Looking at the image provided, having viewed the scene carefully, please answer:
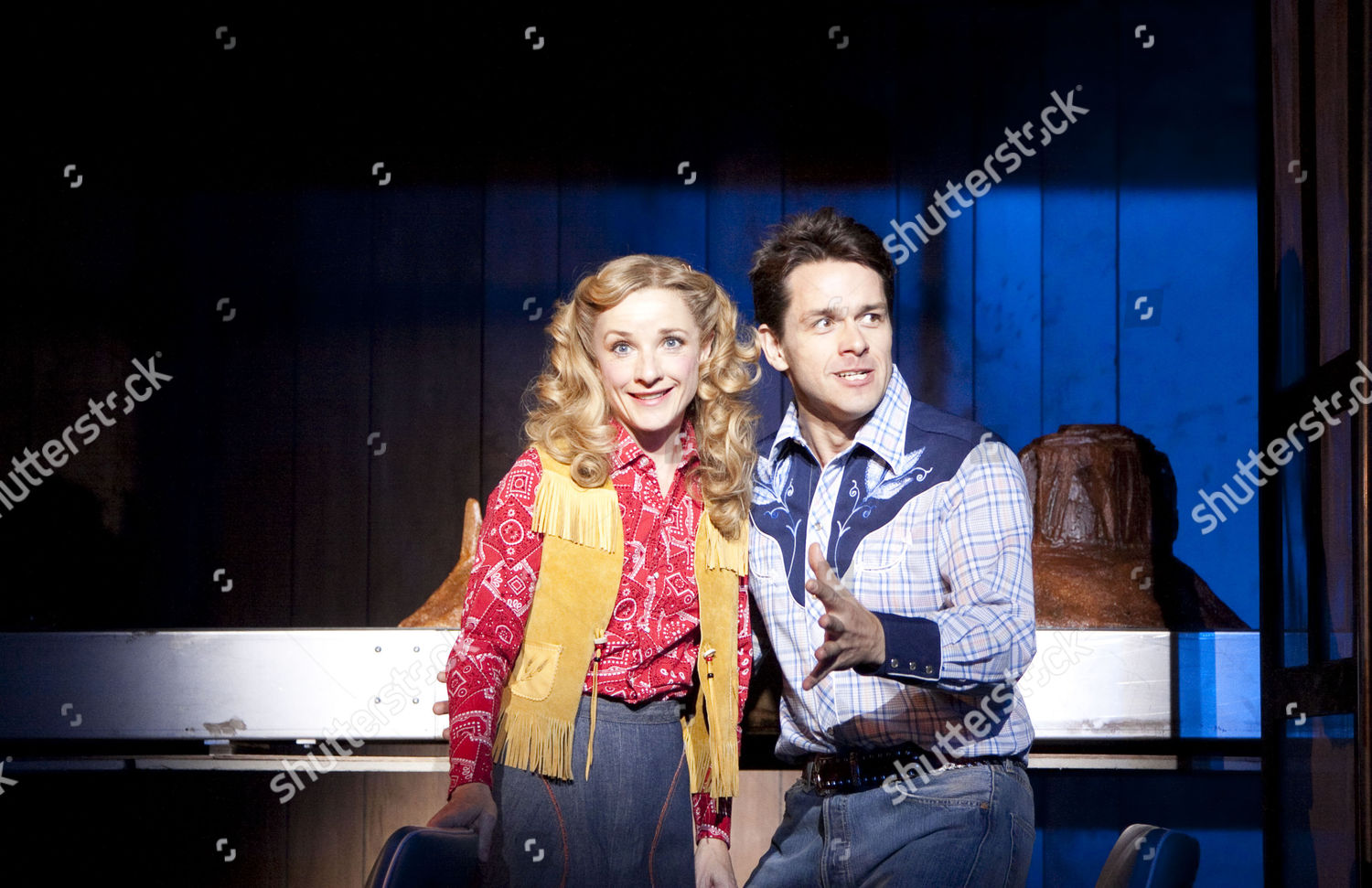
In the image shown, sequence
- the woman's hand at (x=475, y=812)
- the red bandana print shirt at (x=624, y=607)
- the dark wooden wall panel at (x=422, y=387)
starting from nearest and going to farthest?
the woman's hand at (x=475, y=812), the red bandana print shirt at (x=624, y=607), the dark wooden wall panel at (x=422, y=387)

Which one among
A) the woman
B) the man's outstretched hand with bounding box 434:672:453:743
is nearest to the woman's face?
the woman

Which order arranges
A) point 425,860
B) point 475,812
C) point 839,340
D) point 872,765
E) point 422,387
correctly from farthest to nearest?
point 422,387 → point 839,340 → point 872,765 → point 475,812 → point 425,860

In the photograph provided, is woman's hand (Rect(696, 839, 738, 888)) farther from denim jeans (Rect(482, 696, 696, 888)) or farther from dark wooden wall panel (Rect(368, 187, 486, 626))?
dark wooden wall panel (Rect(368, 187, 486, 626))

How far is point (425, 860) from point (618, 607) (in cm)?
59

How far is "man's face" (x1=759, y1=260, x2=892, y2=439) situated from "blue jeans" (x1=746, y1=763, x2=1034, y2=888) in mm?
602

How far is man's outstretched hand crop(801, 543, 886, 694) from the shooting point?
1.50m

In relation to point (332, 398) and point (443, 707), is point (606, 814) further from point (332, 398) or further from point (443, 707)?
point (332, 398)

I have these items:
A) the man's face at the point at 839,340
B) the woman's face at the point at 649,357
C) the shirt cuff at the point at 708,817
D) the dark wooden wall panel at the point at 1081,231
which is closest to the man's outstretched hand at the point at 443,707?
the shirt cuff at the point at 708,817

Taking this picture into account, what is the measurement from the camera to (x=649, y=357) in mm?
1995

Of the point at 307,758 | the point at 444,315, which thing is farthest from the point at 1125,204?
the point at 307,758

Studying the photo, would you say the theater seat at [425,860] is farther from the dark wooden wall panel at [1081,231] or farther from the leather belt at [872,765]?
the dark wooden wall panel at [1081,231]

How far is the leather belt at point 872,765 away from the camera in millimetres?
1867

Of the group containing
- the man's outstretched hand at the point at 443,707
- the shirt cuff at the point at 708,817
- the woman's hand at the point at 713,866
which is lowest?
the woman's hand at the point at 713,866

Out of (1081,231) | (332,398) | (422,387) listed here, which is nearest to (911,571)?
(1081,231)
